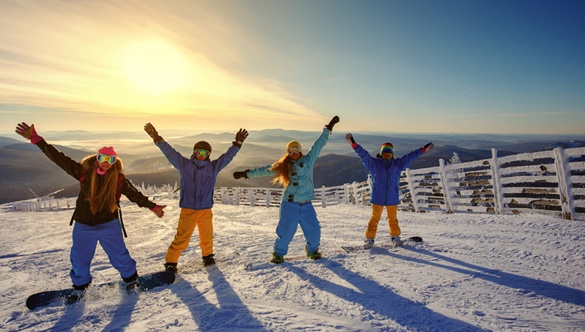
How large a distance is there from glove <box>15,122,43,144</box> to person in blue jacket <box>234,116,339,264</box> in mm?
2500

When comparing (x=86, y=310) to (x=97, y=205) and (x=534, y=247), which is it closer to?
(x=97, y=205)

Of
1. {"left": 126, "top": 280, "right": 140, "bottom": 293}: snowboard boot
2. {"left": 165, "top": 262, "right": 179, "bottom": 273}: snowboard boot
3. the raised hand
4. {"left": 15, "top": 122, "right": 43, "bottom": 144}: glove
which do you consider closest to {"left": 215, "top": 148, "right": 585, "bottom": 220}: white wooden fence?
the raised hand

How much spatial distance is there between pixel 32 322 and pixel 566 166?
9.38m

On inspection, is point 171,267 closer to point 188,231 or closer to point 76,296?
point 188,231

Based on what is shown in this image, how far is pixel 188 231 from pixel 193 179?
710mm

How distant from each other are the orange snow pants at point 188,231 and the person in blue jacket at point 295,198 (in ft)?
2.86

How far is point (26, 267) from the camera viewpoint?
461cm

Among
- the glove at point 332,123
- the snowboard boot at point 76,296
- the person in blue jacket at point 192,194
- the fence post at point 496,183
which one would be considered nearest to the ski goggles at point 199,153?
the person in blue jacket at point 192,194

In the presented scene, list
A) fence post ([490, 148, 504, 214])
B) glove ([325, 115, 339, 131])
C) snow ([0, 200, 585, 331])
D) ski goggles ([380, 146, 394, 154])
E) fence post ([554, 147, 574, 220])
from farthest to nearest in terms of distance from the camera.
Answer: fence post ([490, 148, 504, 214]), fence post ([554, 147, 574, 220]), ski goggles ([380, 146, 394, 154]), glove ([325, 115, 339, 131]), snow ([0, 200, 585, 331])

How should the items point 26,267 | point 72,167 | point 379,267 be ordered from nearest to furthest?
1. point 72,167
2. point 379,267
3. point 26,267

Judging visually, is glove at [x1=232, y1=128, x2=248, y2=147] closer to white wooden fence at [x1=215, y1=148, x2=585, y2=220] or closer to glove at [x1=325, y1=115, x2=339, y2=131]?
glove at [x1=325, y1=115, x2=339, y2=131]

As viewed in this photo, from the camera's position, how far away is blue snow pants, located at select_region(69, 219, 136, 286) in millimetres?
3062

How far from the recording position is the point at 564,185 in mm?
6402

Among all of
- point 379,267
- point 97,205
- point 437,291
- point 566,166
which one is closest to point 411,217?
point 566,166
